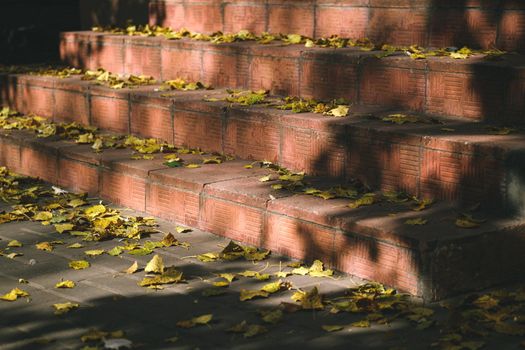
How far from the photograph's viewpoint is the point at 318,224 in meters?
6.05

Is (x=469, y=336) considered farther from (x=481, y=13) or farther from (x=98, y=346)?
(x=481, y=13)

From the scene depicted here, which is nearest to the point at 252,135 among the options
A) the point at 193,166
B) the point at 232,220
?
the point at 193,166

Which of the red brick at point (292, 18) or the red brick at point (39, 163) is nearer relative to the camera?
the red brick at point (39, 163)

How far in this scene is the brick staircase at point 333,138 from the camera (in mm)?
5754

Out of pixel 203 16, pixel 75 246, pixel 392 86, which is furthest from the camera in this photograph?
pixel 203 16

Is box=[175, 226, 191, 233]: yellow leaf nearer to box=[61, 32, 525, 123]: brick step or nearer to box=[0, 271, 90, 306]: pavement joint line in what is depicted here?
box=[0, 271, 90, 306]: pavement joint line

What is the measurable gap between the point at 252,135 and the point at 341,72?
80cm

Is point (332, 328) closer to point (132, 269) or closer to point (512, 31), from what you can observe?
point (132, 269)

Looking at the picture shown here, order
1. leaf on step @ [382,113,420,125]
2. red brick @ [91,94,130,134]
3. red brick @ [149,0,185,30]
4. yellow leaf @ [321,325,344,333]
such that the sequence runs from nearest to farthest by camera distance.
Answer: yellow leaf @ [321,325,344,333], leaf on step @ [382,113,420,125], red brick @ [91,94,130,134], red brick @ [149,0,185,30]

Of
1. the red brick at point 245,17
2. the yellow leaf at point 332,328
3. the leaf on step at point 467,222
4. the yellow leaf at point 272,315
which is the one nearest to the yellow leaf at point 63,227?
the yellow leaf at point 272,315

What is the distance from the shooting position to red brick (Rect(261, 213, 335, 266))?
6027 millimetres

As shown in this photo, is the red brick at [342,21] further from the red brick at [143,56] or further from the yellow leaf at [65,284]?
the yellow leaf at [65,284]

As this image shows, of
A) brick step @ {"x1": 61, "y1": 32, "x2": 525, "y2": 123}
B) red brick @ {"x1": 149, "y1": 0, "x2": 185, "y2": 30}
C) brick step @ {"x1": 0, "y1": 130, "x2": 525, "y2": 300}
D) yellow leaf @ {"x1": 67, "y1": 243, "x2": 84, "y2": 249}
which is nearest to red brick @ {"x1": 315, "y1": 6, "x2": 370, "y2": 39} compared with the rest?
brick step @ {"x1": 61, "y1": 32, "x2": 525, "y2": 123}

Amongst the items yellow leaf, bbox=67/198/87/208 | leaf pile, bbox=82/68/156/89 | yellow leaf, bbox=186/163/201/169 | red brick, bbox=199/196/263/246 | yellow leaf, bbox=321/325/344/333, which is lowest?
yellow leaf, bbox=67/198/87/208
